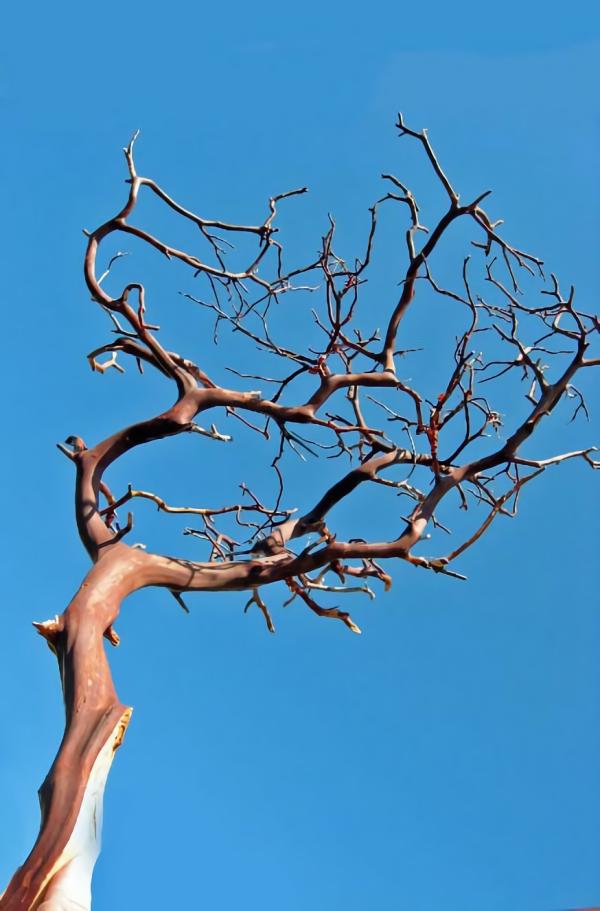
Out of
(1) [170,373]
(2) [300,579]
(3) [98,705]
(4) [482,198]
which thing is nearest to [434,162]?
(4) [482,198]

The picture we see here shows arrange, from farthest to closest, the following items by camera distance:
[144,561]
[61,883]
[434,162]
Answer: [434,162] → [144,561] → [61,883]

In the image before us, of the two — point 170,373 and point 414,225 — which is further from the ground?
point 414,225

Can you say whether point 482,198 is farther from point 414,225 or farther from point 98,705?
point 98,705

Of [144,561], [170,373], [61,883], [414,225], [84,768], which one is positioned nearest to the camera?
[61,883]

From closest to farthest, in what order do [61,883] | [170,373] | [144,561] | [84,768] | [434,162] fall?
[61,883] → [84,768] → [144,561] → [170,373] → [434,162]

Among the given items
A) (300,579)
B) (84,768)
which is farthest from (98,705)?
(300,579)

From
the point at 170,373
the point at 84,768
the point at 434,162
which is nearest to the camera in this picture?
the point at 84,768

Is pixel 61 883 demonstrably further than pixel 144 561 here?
No

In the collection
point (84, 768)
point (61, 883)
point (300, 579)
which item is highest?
point (300, 579)

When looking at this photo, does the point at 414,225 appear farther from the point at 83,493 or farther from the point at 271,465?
the point at 83,493

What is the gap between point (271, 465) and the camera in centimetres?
326

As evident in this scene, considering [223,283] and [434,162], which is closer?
[434,162]

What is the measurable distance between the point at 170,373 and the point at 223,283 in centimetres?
67

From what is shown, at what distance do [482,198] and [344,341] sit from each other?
69cm
